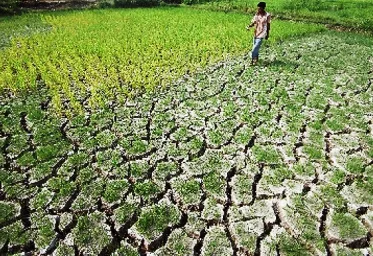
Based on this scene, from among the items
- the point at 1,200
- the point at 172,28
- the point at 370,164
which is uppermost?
the point at 172,28

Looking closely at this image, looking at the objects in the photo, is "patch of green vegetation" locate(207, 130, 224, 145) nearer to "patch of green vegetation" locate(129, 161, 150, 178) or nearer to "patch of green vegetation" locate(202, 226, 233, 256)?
"patch of green vegetation" locate(129, 161, 150, 178)

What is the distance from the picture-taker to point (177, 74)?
8438 mm

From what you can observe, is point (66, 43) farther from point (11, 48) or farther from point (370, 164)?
point (370, 164)

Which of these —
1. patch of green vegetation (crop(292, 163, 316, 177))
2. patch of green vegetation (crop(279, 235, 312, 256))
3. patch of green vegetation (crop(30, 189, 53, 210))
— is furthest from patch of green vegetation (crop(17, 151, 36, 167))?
patch of green vegetation (crop(292, 163, 316, 177))

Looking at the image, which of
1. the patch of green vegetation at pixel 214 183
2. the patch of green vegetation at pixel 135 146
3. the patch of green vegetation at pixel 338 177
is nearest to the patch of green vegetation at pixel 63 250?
the patch of green vegetation at pixel 214 183

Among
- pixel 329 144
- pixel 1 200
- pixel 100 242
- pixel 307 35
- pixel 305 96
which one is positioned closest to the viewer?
pixel 100 242

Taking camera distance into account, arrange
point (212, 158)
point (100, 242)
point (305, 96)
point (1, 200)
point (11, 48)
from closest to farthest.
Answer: point (100, 242) < point (1, 200) < point (212, 158) < point (305, 96) < point (11, 48)

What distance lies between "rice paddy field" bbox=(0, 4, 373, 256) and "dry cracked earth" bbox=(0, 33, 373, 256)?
0.02 m

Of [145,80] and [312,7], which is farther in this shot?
[312,7]

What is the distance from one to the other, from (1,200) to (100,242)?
1.56 meters

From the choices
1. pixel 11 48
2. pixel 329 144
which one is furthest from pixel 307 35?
pixel 11 48

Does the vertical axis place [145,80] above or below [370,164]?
above

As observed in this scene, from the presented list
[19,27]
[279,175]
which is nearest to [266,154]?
[279,175]

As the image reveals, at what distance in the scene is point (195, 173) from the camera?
15.7ft
